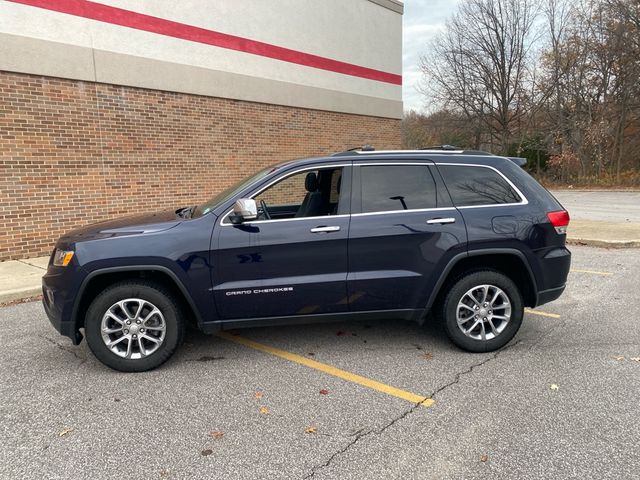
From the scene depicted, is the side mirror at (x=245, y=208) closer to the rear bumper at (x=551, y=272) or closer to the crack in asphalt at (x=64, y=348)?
the crack in asphalt at (x=64, y=348)

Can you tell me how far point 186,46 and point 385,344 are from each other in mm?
8307

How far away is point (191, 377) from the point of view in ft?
12.1

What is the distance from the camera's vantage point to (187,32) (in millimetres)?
9781

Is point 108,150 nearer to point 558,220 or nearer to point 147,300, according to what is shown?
point 147,300

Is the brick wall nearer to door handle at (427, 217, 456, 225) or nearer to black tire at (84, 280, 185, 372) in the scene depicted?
black tire at (84, 280, 185, 372)

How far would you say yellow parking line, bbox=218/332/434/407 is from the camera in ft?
10.9

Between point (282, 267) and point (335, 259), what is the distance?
452 millimetres

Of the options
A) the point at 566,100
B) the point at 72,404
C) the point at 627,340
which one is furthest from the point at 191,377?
the point at 566,100

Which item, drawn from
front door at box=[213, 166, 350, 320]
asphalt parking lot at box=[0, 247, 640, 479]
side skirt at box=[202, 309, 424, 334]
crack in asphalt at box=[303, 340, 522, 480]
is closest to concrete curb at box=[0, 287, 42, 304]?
asphalt parking lot at box=[0, 247, 640, 479]

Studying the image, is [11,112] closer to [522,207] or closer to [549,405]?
[522,207]

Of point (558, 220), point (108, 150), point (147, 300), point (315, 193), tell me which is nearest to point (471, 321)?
point (558, 220)

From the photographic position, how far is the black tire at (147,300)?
366cm

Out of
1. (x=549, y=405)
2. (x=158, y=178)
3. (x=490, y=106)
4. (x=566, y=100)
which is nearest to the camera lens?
(x=549, y=405)

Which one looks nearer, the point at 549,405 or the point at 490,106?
the point at 549,405
